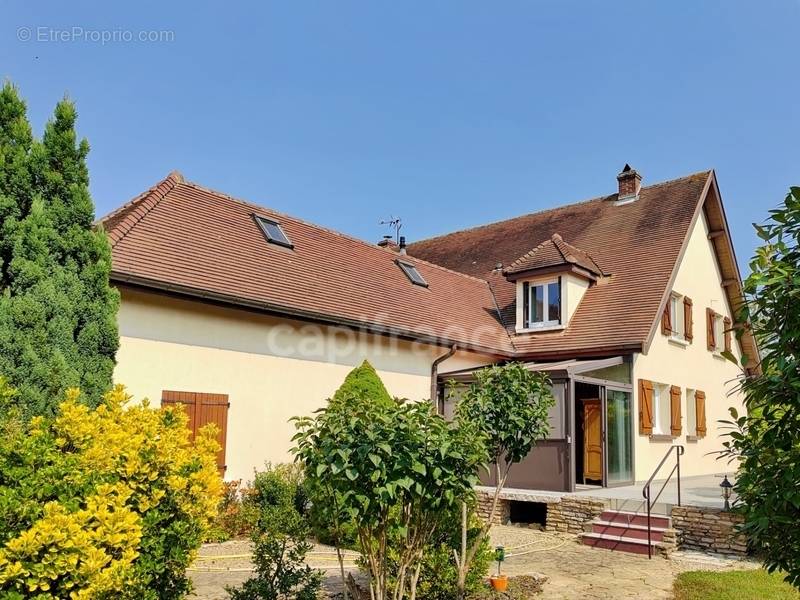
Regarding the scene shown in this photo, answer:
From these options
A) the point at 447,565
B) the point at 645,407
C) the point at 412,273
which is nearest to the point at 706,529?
the point at 645,407

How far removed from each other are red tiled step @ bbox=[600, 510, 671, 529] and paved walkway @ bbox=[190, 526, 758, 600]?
606 millimetres

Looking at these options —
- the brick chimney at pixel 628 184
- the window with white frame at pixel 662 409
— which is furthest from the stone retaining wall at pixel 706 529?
the brick chimney at pixel 628 184

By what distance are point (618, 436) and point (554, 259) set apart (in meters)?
5.09

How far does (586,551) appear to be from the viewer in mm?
10375

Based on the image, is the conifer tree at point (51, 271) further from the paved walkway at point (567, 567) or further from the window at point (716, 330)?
the window at point (716, 330)

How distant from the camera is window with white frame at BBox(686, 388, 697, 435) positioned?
19016 mm

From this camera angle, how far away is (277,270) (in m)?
13.5

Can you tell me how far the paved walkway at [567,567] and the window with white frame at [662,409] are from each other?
7402 millimetres

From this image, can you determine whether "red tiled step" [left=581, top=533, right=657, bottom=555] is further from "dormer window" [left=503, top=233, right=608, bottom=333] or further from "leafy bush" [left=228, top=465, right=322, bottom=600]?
"dormer window" [left=503, top=233, right=608, bottom=333]

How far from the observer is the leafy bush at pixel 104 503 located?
11.3ft

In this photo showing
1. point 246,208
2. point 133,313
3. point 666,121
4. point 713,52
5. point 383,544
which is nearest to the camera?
point 383,544

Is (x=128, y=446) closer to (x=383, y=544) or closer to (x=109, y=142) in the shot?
(x=383, y=544)

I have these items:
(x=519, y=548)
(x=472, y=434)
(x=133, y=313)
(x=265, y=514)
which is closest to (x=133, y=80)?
(x=133, y=313)

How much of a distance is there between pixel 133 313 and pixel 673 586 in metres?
9.10
